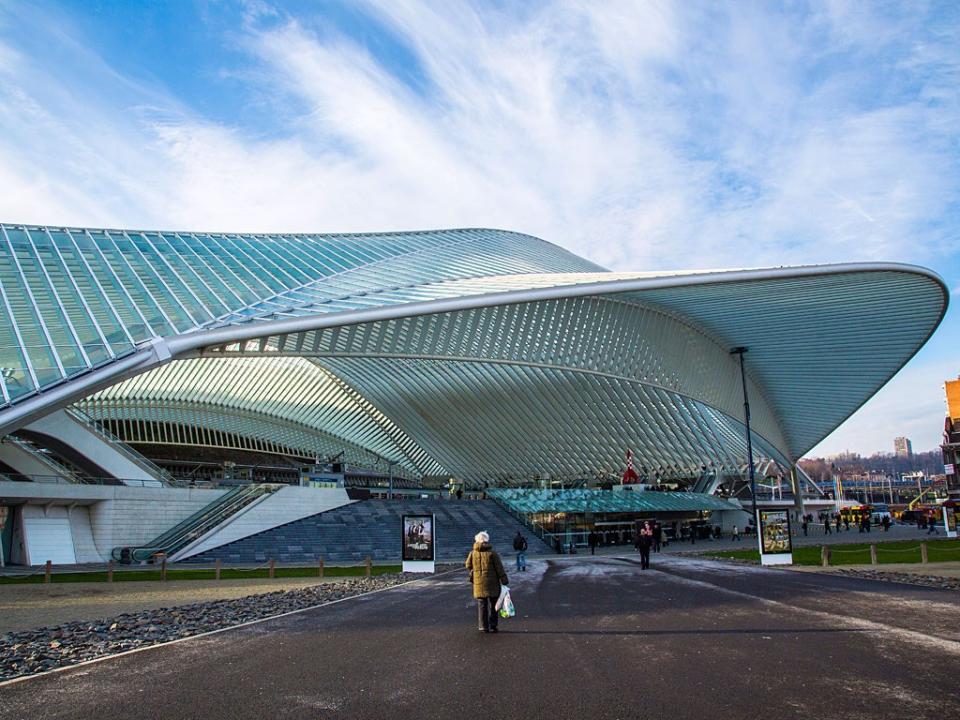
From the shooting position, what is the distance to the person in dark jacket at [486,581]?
10352 mm

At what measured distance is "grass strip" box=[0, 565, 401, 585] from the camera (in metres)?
22.3

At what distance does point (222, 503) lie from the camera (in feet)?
112

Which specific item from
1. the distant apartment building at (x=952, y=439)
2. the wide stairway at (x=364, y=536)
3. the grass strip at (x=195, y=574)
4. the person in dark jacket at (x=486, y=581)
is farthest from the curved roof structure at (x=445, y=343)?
the distant apartment building at (x=952, y=439)

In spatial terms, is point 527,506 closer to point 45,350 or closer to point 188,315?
point 188,315

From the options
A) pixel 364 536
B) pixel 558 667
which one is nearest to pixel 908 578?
pixel 558 667

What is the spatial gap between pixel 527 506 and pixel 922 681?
38.3 metres

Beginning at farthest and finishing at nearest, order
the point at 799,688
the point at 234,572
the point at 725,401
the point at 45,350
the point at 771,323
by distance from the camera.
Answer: the point at 725,401
the point at 771,323
the point at 234,572
the point at 45,350
the point at 799,688

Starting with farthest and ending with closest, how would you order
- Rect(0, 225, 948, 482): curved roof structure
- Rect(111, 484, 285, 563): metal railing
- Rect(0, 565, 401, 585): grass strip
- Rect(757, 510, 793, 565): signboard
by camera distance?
Rect(111, 484, 285, 563): metal railing
Rect(0, 225, 948, 482): curved roof structure
Rect(757, 510, 793, 565): signboard
Rect(0, 565, 401, 585): grass strip

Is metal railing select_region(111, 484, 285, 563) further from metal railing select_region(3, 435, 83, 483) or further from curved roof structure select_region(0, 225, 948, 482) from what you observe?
curved roof structure select_region(0, 225, 948, 482)

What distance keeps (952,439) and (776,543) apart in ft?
275

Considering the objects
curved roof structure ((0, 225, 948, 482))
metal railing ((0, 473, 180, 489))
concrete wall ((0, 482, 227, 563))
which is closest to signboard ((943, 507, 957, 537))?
curved roof structure ((0, 225, 948, 482))

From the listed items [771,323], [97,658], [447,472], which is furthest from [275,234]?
[97,658]

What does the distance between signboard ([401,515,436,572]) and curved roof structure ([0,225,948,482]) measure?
310 inches

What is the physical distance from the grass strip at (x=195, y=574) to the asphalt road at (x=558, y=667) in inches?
447
